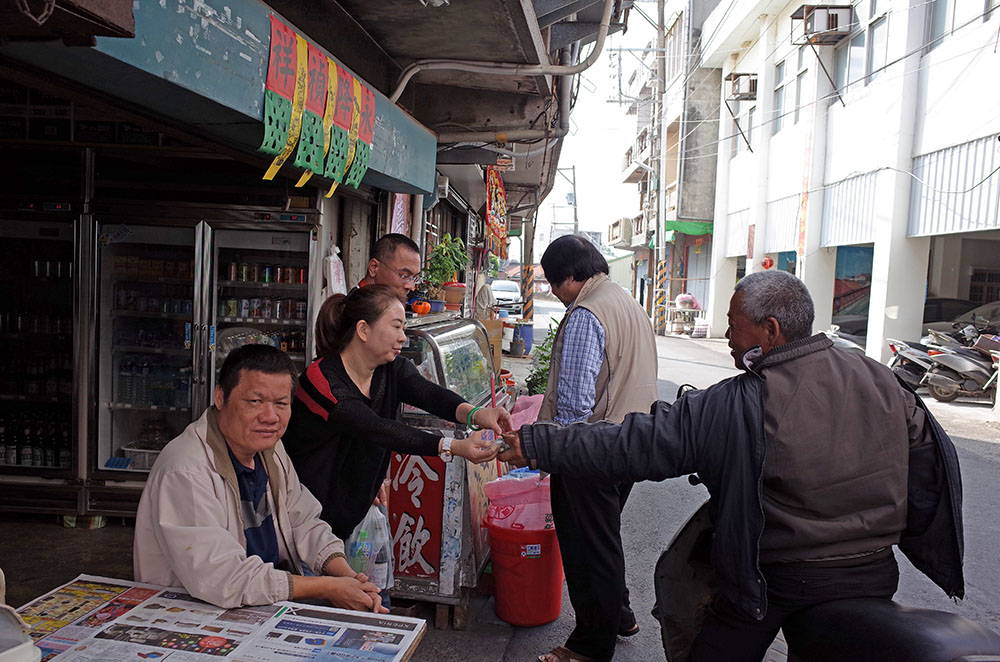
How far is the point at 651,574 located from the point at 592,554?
64.1 inches

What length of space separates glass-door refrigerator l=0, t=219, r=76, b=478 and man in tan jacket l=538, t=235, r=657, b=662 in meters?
3.70

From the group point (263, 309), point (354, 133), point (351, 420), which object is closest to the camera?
point (351, 420)

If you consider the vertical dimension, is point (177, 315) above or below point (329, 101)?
below

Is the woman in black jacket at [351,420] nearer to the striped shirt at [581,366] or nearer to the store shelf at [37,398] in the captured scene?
the striped shirt at [581,366]

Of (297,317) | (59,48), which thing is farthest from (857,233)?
(59,48)

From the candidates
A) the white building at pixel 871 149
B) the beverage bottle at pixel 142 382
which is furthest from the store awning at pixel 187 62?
the white building at pixel 871 149

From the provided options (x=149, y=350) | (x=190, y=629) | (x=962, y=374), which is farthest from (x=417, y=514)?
(x=962, y=374)

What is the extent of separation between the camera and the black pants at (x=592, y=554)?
10.5 ft

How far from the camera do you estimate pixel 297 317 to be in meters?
5.60

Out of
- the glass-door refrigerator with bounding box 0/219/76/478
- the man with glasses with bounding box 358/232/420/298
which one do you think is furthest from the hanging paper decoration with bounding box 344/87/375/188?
the glass-door refrigerator with bounding box 0/219/76/478

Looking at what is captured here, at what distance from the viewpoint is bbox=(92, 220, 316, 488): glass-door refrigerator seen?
→ 514 centimetres

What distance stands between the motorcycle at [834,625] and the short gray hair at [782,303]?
0.57 m

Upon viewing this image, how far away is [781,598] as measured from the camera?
7.00 feet

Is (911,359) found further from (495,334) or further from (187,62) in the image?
(187,62)
